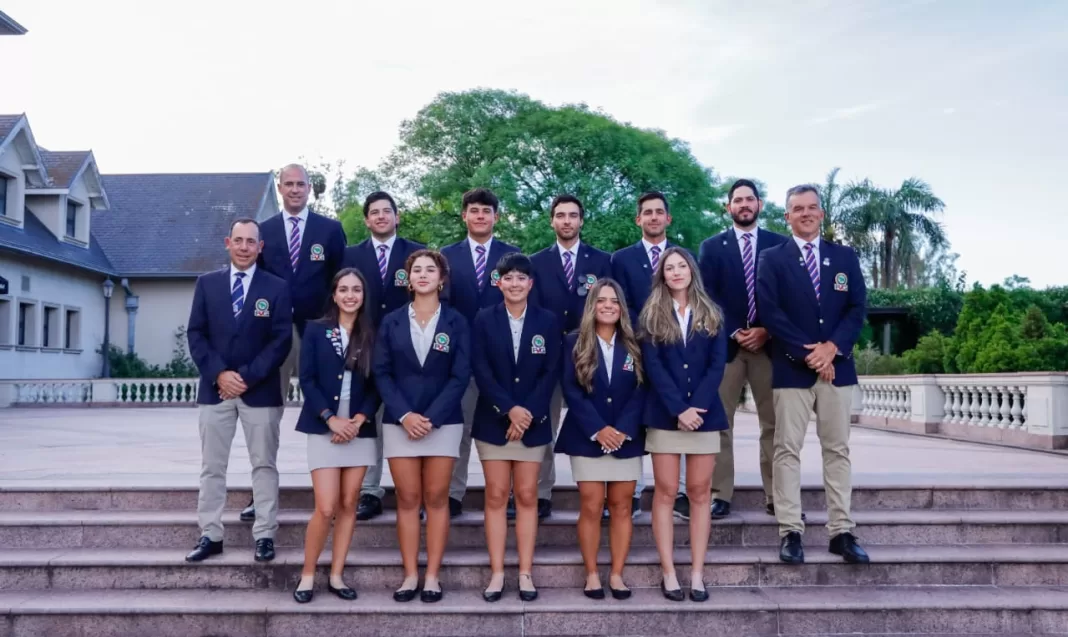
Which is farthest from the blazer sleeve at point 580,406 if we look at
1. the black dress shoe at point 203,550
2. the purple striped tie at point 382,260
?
the black dress shoe at point 203,550

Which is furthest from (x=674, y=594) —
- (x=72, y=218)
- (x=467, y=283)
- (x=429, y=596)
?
(x=72, y=218)

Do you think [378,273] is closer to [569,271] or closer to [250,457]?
[569,271]

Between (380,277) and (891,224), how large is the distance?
1595 inches

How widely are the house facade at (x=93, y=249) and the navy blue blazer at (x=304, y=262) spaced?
1752 centimetres

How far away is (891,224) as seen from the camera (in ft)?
135

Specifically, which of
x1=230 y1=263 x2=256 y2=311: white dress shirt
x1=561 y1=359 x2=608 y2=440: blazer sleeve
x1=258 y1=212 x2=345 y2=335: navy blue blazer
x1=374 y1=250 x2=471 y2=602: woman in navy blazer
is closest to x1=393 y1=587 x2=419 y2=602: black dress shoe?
x1=374 y1=250 x2=471 y2=602: woman in navy blazer

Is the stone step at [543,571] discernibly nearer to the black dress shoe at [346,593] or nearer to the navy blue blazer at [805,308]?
the black dress shoe at [346,593]

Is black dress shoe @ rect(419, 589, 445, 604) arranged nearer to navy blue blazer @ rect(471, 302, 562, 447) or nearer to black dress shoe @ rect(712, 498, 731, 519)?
navy blue blazer @ rect(471, 302, 562, 447)

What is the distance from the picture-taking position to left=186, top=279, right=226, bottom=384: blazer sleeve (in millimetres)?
5207

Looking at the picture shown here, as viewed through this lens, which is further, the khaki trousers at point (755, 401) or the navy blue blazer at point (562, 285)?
the khaki trousers at point (755, 401)

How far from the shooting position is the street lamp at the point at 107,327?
983 inches

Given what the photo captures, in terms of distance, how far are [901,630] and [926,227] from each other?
4119cm

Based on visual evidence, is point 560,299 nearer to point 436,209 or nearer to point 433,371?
point 433,371

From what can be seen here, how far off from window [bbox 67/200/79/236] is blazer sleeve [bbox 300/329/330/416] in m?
25.1
